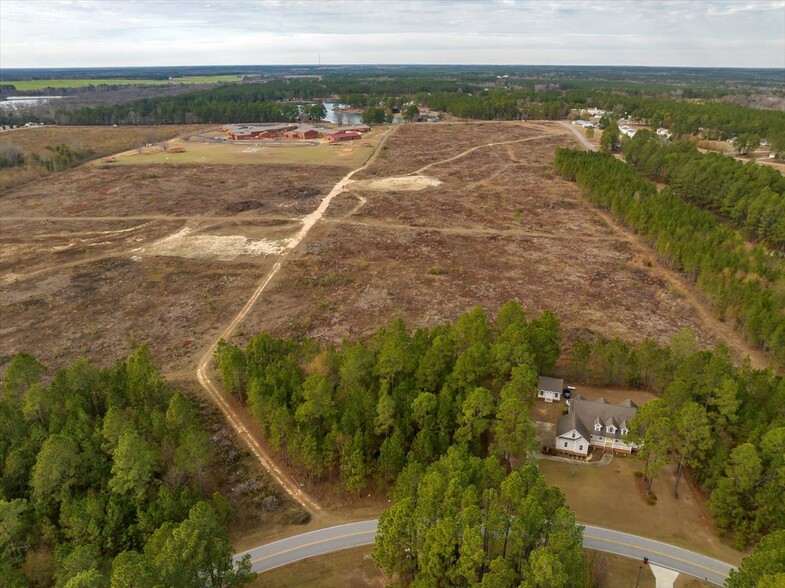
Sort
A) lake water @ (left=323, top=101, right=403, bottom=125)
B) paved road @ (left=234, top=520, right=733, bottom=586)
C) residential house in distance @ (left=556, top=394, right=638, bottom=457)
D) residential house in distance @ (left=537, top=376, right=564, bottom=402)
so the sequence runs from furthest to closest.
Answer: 1. lake water @ (left=323, top=101, right=403, bottom=125)
2. residential house in distance @ (left=537, top=376, right=564, bottom=402)
3. residential house in distance @ (left=556, top=394, right=638, bottom=457)
4. paved road @ (left=234, top=520, right=733, bottom=586)

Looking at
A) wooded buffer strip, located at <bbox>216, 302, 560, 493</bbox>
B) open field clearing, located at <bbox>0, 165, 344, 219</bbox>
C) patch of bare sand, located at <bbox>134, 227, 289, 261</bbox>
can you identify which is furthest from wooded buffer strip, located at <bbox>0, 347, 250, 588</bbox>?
open field clearing, located at <bbox>0, 165, 344, 219</bbox>

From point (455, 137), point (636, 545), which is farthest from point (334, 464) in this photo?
point (455, 137)

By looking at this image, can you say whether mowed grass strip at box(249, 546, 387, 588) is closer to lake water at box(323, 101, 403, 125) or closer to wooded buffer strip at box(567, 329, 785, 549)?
wooded buffer strip at box(567, 329, 785, 549)

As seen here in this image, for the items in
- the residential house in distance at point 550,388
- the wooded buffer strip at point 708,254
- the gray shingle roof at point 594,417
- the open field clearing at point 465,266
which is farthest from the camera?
the open field clearing at point 465,266

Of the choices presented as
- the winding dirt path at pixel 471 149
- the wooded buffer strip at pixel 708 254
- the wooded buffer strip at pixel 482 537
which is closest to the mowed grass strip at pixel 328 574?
the wooded buffer strip at pixel 482 537

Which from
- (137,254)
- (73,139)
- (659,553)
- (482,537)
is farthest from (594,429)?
(73,139)

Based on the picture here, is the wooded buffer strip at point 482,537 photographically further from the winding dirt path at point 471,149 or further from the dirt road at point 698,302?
the winding dirt path at point 471,149
